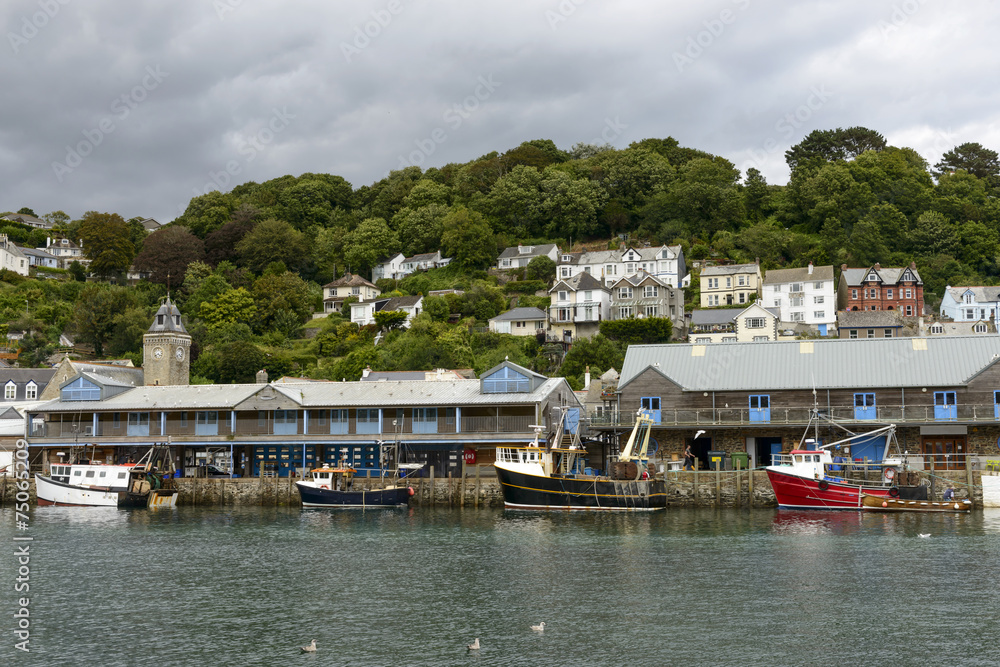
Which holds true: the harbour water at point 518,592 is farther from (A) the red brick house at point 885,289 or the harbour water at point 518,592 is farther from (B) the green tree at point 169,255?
(B) the green tree at point 169,255

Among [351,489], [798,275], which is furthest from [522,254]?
[351,489]

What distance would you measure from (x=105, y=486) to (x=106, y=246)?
82448 millimetres

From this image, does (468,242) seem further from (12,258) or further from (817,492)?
(817,492)

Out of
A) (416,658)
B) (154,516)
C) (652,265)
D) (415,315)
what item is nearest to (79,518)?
(154,516)

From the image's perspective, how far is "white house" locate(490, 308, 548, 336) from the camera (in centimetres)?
9656

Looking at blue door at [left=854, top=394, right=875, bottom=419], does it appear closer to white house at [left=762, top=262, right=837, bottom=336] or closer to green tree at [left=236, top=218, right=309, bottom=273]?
white house at [left=762, top=262, right=837, bottom=336]

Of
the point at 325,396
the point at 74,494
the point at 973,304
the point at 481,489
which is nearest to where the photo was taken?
the point at 481,489

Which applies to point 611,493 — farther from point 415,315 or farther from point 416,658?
point 415,315

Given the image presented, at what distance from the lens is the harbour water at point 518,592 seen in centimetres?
2030

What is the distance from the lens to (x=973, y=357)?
49875 millimetres

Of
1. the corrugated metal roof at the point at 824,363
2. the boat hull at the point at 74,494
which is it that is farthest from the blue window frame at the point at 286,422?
the corrugated metal roof at the point at 824,363

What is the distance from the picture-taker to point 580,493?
153ft

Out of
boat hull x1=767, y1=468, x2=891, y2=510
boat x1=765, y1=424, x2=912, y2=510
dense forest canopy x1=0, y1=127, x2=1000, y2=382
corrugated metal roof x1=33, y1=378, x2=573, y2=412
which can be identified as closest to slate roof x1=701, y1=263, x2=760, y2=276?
dense forest canopy x1=0, y1=127, x2=1000, y2=382

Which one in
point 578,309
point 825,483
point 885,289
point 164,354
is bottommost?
point 825,483
